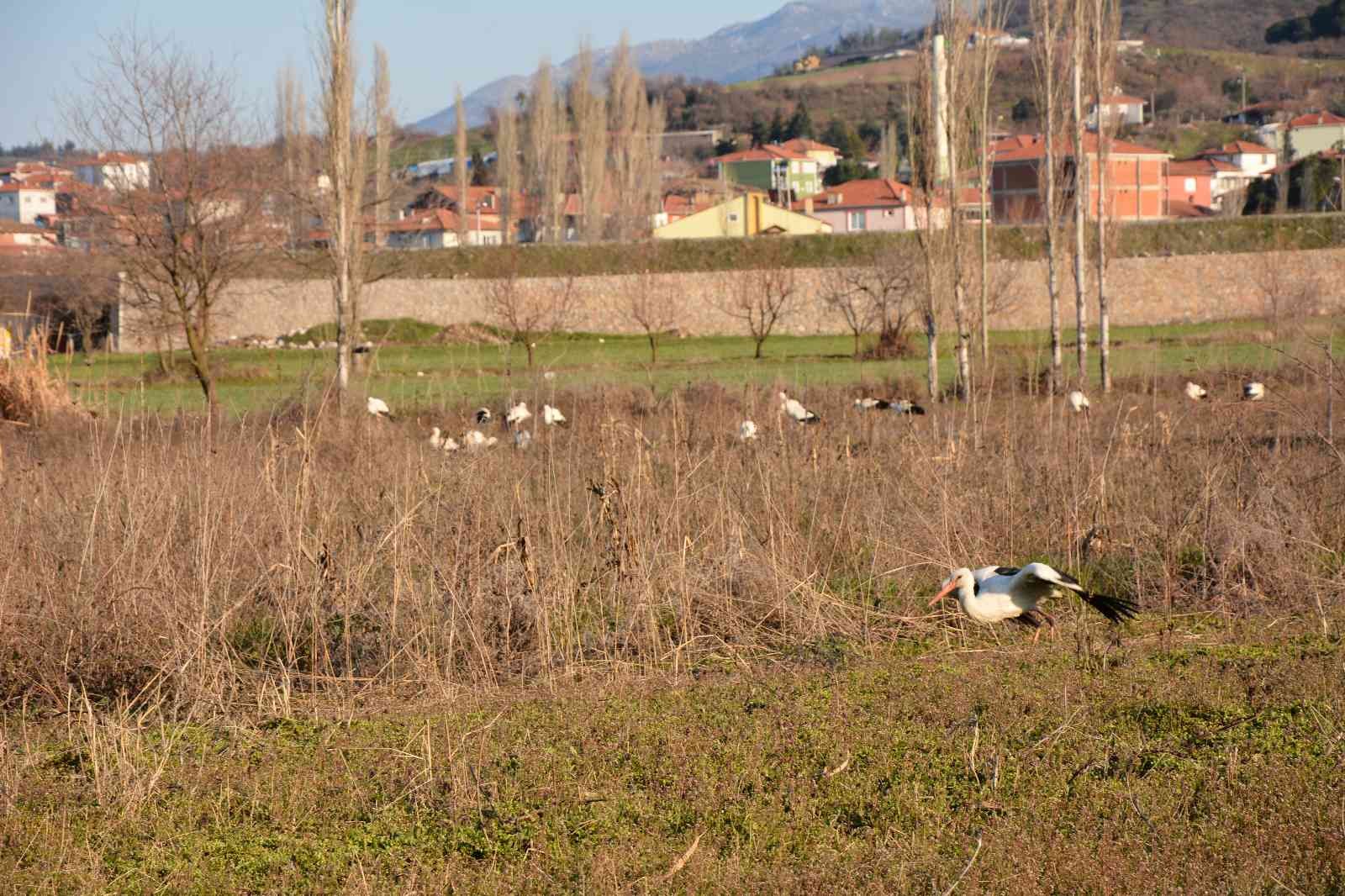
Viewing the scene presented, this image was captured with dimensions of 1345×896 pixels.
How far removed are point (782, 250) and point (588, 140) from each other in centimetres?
1249

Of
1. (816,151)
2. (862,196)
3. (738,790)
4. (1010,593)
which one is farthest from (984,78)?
(816,151)

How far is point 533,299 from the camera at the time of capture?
44531mm

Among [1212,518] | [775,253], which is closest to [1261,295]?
[775,253]

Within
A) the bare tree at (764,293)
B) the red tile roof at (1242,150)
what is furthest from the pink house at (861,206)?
the red tile roof at (1242,150)

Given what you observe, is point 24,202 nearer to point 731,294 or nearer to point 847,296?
point 731,294

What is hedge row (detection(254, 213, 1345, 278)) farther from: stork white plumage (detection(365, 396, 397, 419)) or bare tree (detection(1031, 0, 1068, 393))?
stork white plumage (detection(365, 396, 397, 419))

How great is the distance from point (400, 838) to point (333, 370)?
508 inches

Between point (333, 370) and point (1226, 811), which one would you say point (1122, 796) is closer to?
point (1226, 811)

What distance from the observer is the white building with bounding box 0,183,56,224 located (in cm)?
10062

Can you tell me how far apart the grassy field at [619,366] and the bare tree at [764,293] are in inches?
33.9

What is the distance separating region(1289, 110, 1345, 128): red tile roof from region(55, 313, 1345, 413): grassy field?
5173 cm

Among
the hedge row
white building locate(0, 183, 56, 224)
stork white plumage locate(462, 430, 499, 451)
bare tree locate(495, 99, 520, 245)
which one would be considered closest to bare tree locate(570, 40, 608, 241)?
bare tree locate(495, 99, 520, 245)

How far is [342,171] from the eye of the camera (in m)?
18.8

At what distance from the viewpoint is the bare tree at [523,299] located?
135ft
